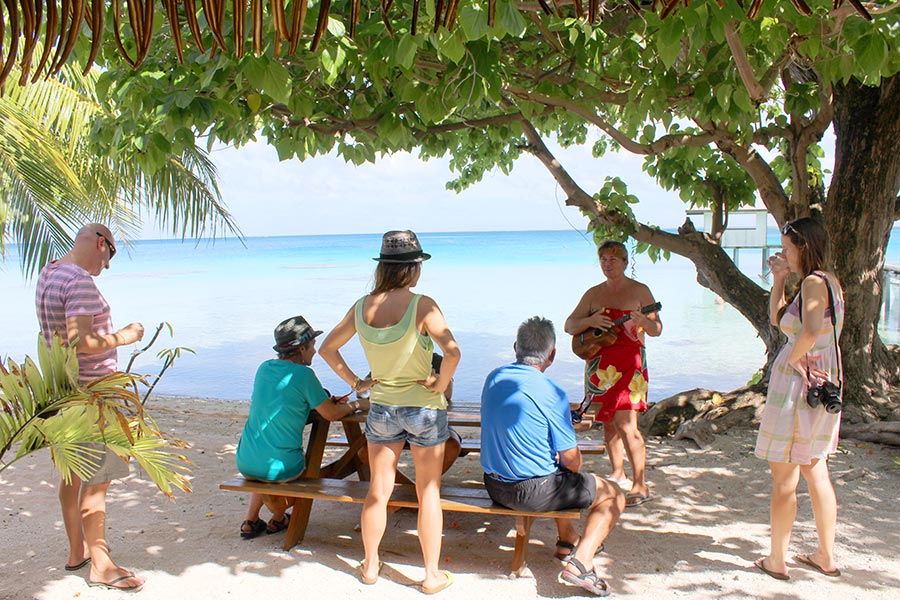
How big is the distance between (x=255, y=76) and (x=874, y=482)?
4.87 m

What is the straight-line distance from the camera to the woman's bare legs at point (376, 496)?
3887mm

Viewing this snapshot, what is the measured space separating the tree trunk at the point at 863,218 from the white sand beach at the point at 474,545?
2.52 feet

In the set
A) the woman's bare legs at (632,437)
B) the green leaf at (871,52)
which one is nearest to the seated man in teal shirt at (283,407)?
the woman's bare legs at (632,437)

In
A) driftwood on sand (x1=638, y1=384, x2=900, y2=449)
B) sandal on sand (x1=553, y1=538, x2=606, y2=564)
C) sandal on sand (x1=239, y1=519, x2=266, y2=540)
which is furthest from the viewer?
driftwood on sand (x1=638, y1=384, x2=900, y2=449)


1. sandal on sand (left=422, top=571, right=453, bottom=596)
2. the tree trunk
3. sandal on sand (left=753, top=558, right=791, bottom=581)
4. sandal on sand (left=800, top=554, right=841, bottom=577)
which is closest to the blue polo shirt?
sandal on sand (left=422, top=571, right=453, bottom=596)

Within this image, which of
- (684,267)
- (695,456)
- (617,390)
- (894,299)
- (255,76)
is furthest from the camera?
(684,267)

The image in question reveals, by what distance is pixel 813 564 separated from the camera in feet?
13.2

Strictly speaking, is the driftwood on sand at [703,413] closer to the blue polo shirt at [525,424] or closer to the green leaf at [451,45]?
the blue polo shirt at [525,424]

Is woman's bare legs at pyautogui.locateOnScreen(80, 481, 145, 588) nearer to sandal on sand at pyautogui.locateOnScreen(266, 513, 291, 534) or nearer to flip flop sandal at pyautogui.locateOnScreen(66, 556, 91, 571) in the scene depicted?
flip flop sandal at pyautogui.locateOnScreen(66, 556, 91, 571)

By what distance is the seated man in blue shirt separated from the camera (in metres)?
3.76

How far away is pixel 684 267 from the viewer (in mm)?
39594

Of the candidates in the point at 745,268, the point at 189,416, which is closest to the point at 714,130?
the point at 189,416

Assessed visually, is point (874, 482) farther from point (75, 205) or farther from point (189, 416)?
point (75, 205)

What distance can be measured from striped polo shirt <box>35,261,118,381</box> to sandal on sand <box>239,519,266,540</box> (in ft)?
4.22
